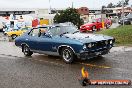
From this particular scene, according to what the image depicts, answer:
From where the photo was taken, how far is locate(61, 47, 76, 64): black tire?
10.4 meters

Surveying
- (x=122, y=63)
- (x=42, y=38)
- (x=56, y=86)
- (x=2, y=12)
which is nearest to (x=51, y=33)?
(x=42, y=38)

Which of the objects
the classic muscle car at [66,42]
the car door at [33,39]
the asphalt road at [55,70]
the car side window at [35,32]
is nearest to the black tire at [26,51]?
the classic muscle car at [66,42]

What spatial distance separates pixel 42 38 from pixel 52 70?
2484 mm

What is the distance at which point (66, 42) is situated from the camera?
34.7 ft

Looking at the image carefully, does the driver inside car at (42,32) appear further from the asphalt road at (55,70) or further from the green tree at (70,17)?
the green tree at (70,17)

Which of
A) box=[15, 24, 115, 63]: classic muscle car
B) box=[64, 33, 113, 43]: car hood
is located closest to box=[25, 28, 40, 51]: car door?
box=[15, 24, 115, 63]: classic muscle car

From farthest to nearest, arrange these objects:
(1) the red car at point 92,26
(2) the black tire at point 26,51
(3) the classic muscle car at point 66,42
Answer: (1) the red car at point 92,26
(2) the black tire at point 26,51
(3) the classic muscle car at point 66,42

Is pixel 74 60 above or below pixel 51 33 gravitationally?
below

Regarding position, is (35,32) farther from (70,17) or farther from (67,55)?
(70,17)

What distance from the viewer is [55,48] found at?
36.6 ft

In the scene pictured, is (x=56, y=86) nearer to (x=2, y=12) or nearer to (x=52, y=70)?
(x=52, y=70)

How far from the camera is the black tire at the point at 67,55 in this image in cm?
1044

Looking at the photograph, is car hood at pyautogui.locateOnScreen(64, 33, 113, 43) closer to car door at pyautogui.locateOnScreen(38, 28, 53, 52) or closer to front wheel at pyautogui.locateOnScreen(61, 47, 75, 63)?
front wheel at pyautogui.locateOnScreen(61, 47, 75, 63)

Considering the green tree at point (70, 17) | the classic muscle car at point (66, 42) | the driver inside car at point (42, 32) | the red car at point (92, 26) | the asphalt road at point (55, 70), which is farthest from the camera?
the green tree at point (70, 17)
